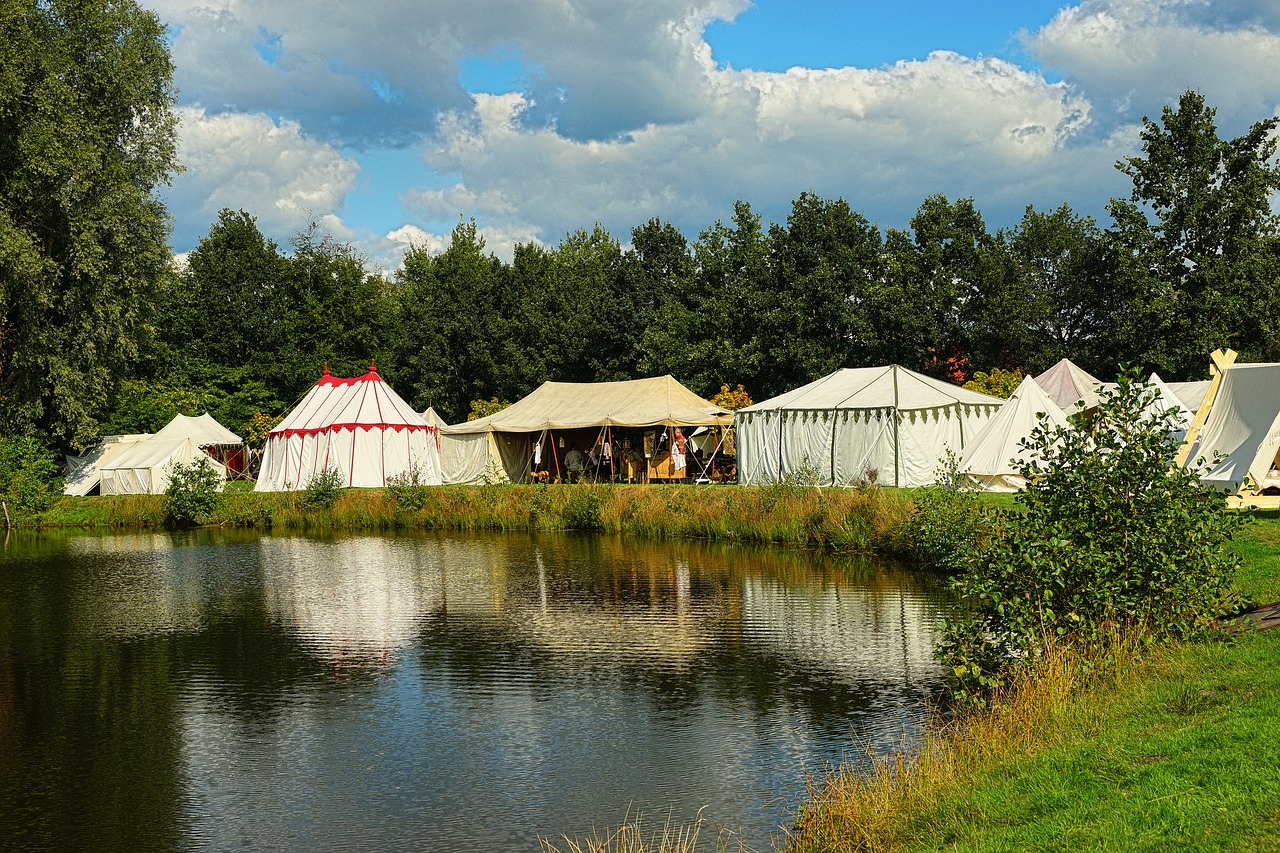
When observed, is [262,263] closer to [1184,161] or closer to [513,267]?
[513,267]

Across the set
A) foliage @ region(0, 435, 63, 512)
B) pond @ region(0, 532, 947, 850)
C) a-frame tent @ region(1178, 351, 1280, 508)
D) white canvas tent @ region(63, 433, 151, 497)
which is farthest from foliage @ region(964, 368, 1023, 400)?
white canvas tent @ region(63, 433, 151, 497)

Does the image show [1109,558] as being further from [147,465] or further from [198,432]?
[198,432]

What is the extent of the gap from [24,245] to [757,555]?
875 inches

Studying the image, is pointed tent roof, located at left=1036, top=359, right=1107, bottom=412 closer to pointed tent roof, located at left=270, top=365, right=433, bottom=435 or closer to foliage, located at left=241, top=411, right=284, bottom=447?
pointed tent roof, located at left=270, top=365, right=433, bottom=435

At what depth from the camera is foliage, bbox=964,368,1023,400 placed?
37.4m

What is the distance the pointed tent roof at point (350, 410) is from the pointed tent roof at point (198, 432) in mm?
4104

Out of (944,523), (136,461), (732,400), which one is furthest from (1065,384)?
(136,461)

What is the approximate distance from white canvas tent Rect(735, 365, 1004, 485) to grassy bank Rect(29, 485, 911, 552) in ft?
9.20

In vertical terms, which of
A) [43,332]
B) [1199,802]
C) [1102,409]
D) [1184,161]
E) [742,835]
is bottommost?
[742,835]

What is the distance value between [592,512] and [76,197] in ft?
59.0

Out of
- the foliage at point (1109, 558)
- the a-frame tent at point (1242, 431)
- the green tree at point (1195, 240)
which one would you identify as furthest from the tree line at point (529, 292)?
the foliage at point (1109, 558)

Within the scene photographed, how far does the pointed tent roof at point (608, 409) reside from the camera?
3428cm

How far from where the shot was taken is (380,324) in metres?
58.8

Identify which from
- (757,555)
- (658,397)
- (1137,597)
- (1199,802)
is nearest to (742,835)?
(1199,802)
